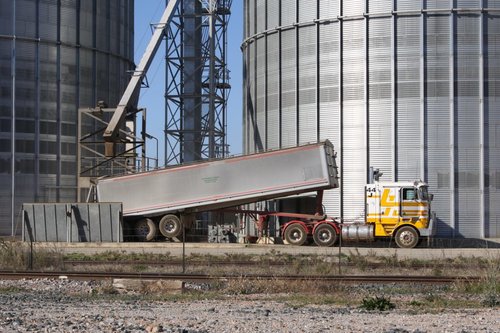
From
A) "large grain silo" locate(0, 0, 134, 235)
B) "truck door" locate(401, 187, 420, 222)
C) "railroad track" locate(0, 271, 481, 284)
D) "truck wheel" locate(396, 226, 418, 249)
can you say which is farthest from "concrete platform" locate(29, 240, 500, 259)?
"large grain silo" locate(0, 0, 134, 235)

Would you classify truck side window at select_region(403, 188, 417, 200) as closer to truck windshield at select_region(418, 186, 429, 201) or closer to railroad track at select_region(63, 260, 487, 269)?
truck windshield at select_region(418, 186, 429, 201)

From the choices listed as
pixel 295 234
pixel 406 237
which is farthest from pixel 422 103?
pixel 295 234

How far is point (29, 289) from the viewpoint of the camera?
22688 mm

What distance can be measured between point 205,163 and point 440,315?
27049 mm

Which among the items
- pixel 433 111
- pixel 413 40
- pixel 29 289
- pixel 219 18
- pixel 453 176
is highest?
pixel 219 18

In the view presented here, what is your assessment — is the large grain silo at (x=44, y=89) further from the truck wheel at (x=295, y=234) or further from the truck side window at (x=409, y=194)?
the truck side window at (x=409, y=194)

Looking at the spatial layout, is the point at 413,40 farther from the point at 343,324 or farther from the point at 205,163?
the point at 343,324

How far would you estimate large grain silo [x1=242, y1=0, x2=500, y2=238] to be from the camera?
1767 inches

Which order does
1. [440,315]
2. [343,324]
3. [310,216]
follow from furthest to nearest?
[310,216]
[440,315]
[343,324]

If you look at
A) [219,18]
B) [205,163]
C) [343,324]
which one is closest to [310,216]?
[205,163]

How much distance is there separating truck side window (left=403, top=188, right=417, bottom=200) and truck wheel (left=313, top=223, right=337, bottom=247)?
12.0 ft

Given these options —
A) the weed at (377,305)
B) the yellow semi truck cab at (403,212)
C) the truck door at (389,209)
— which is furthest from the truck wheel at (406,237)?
→ the weed at (377,305)

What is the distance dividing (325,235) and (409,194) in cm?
430

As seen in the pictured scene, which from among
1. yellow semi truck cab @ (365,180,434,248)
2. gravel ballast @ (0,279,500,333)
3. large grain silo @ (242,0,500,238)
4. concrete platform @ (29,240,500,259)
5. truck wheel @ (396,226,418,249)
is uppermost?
large grain silo @ (242,0,500,238)
